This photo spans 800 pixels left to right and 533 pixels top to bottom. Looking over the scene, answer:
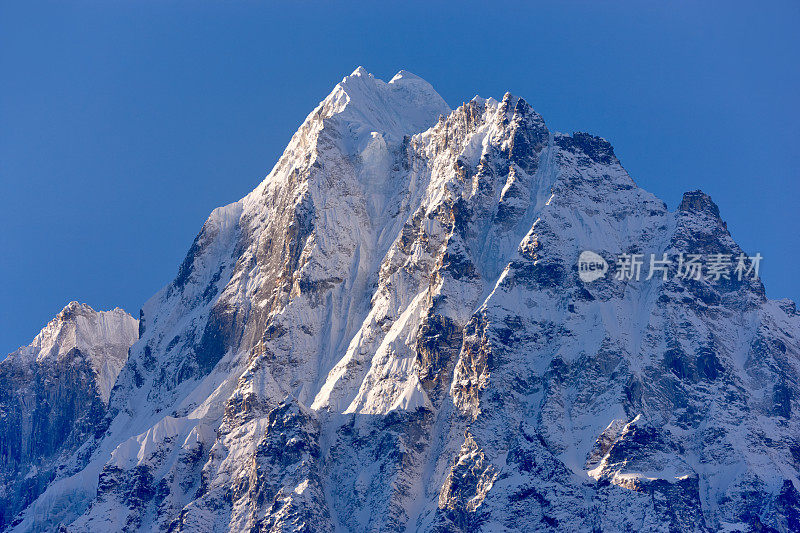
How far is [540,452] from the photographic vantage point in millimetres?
199250

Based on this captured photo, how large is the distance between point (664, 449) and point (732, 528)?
1350cm

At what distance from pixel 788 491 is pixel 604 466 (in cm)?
2455

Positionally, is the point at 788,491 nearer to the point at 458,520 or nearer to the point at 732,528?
the point at 732,528

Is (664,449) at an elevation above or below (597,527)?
above

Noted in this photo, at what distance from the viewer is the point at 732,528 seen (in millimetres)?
195500

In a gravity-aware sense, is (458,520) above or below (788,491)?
below

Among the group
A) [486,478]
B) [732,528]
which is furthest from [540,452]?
[732,528]

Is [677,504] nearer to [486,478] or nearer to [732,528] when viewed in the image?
[732,528]

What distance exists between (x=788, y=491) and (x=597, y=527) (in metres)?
27.6

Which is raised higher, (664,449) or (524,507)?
(664,449)

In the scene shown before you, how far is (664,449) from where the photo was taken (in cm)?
19950

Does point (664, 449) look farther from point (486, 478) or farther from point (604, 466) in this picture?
point (486, 478)

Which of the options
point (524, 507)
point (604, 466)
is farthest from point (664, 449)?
point (524, 507)

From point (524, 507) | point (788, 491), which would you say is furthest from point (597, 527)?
point (788, 491)
